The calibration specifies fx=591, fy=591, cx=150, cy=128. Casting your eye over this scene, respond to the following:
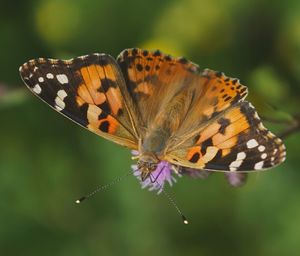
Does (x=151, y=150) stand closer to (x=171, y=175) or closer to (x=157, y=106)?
(x=157, y=106)

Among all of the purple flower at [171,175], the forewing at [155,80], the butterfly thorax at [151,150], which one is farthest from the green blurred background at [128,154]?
the butterfly thorax at [151,150]

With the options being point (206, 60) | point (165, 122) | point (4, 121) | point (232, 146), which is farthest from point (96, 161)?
point (232, 146)

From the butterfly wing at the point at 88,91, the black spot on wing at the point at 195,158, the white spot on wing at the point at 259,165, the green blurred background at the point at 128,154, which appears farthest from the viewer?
the green blurred background at the point at 128,154

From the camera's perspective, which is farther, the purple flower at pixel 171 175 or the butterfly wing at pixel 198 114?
the purple flower at pixel 171 175

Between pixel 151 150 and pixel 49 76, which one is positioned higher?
pixel 49 76

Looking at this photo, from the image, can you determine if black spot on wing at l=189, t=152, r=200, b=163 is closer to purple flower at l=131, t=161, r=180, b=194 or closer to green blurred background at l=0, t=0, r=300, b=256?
purple flower at l=131, t=161, r=180, b=194

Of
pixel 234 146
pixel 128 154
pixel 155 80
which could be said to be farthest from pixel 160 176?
pixel 128 154

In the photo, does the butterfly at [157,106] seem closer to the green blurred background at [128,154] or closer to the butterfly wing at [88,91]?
the butterfly wing at [88,91]

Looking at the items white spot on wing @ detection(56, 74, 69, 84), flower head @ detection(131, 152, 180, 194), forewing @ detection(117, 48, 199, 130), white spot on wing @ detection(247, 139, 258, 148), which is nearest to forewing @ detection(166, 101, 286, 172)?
white spot on wing @ detection(247, 139, 258, 148)
